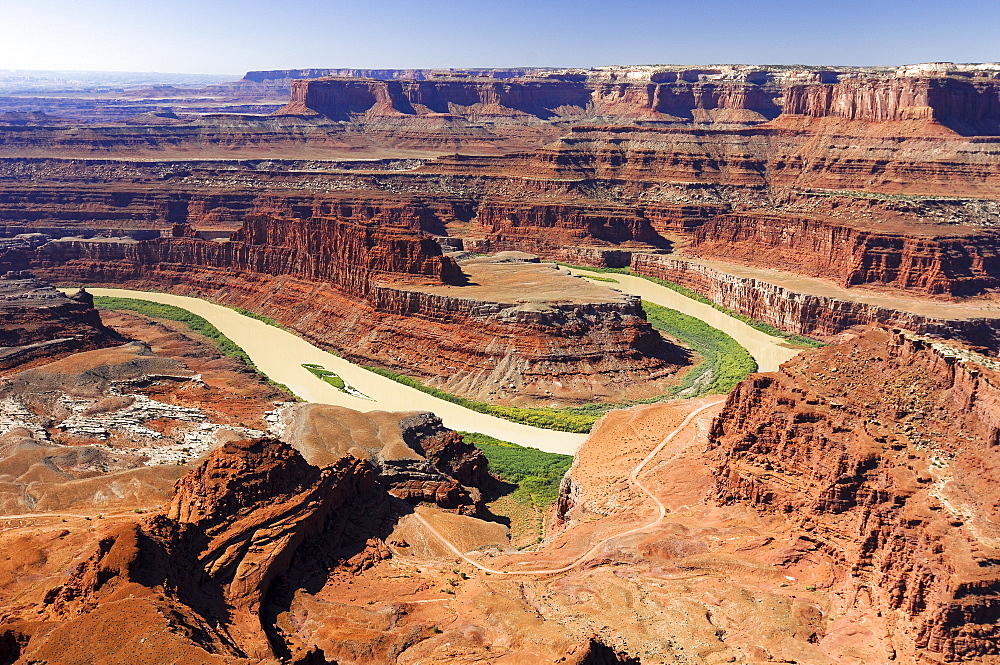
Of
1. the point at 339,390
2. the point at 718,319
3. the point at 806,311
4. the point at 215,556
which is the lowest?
the point at 339,390

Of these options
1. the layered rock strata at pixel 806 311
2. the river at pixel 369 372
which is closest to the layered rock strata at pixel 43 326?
the river at pixel 369 372

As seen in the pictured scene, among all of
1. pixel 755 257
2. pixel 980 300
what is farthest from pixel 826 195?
pixel 980 300

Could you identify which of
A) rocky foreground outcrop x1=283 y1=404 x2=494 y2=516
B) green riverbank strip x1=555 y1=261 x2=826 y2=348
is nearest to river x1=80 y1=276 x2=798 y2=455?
green riverbank strip x1=555 y1=261 x2=826 y2=348

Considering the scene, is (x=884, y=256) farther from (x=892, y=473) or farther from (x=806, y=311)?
(x=892, y=473)

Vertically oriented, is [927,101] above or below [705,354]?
above

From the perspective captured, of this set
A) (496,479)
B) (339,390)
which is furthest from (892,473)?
(339,390)

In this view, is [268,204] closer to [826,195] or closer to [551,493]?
[826,195]
